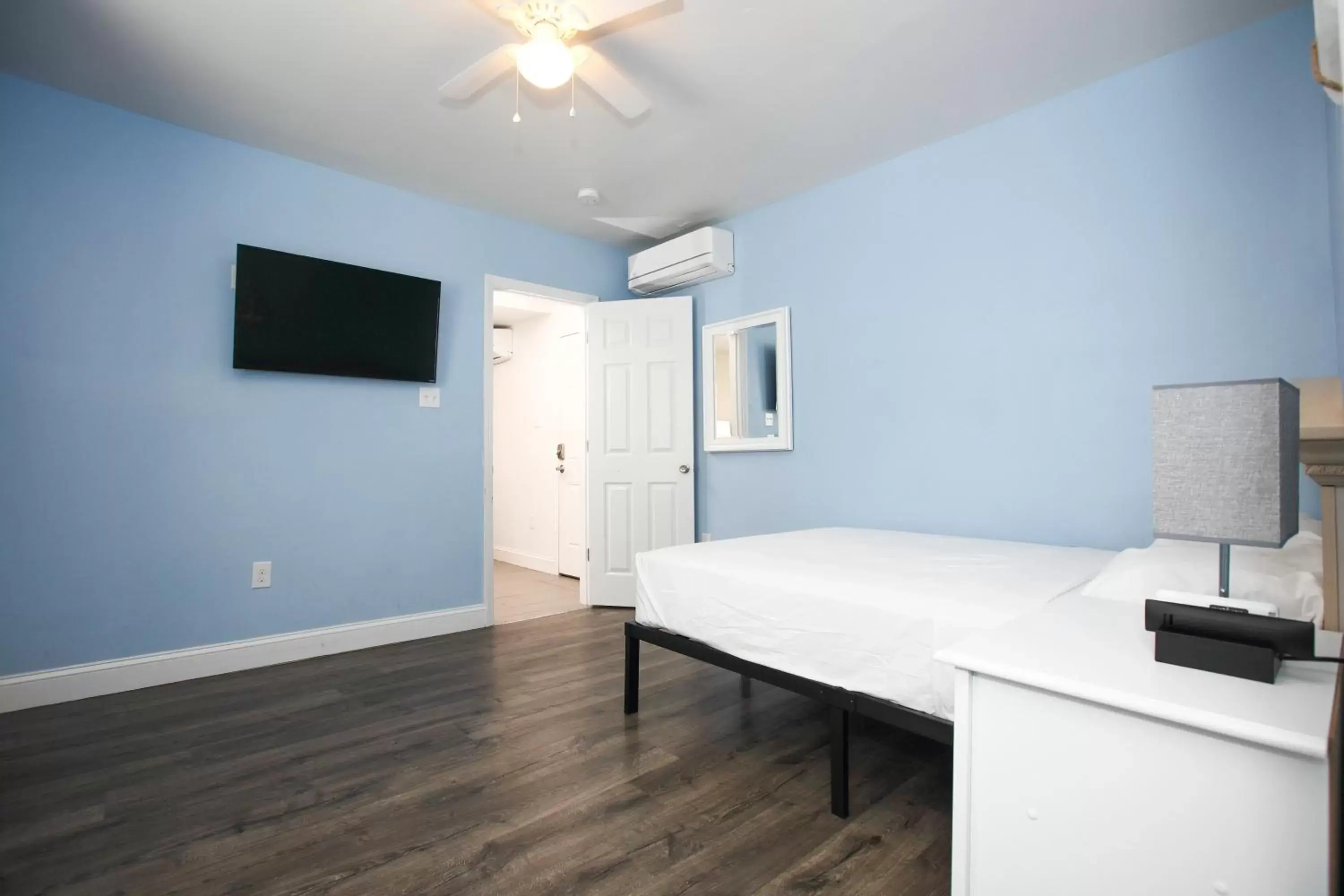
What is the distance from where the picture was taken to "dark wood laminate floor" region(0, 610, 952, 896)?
5.04 ft

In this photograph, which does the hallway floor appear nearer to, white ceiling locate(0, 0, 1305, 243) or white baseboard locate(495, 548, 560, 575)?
white baseboard locate(495, 548, 560, 575)

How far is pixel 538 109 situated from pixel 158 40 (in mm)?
1401

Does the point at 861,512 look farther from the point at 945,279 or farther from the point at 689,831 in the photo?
the point at 689,831

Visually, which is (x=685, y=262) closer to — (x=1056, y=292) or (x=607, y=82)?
(x=607, y=82)

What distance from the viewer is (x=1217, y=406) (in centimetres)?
98

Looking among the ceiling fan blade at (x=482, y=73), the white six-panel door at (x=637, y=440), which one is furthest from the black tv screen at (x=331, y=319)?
the ceiling fan blade at (x=482, y=73)

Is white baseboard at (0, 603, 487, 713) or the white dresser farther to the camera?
white baseboard at (0, 603, 487, 713)

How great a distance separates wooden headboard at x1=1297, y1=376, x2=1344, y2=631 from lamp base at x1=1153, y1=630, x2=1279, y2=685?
1.19 ft

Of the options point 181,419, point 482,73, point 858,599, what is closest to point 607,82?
point 482,73

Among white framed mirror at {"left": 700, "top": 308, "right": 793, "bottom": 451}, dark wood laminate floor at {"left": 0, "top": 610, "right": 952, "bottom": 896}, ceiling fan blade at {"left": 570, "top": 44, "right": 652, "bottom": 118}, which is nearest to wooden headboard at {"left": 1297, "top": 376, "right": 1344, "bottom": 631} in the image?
dark wood laminate floor at {"left": 0, "top": 610, "right": 952, "bottom": 896}

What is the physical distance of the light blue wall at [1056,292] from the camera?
87.9 inches

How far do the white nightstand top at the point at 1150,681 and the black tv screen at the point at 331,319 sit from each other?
337cm

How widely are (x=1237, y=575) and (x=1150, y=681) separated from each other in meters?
0.74

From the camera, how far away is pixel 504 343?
6.44 metres
